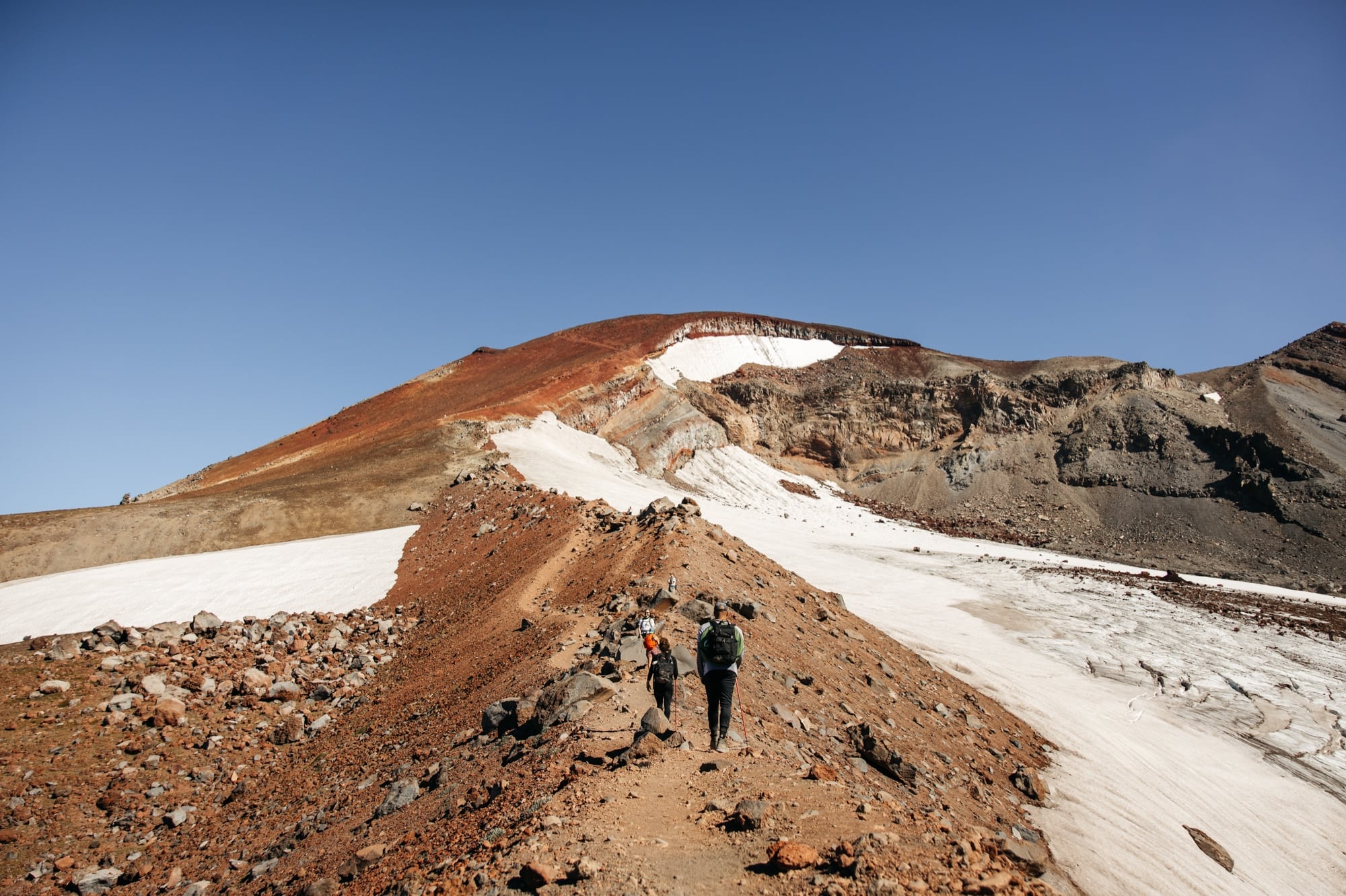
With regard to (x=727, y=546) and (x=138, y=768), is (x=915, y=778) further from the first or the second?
(x=138, y=768)

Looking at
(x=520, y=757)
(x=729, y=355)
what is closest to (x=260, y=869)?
(x=520, y=757)

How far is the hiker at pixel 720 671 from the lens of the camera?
7.61m

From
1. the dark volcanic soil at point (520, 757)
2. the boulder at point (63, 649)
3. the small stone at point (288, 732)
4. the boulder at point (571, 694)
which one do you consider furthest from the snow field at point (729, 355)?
the boulder at point (571, 694)

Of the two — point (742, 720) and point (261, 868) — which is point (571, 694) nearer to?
point (742, 720)

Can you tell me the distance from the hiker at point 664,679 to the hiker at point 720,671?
46 cm

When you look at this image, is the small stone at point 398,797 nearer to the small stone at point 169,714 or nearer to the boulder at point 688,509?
the small stone at point 169,714

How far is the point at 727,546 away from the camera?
17016 mm

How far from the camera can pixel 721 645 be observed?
304 inches

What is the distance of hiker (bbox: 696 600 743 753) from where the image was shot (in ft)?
25.0

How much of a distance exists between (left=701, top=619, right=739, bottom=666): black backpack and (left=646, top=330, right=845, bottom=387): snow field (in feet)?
158

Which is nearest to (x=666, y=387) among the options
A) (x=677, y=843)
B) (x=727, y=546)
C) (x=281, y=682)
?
(x=727, y=546)

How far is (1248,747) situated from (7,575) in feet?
110

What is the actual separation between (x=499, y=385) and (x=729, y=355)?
71.6 feet

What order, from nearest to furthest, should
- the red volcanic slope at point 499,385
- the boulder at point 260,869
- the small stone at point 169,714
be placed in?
the boulder at point 260,869 → the small stone at point 169,714 → the red volcanic slope at point 499,385
